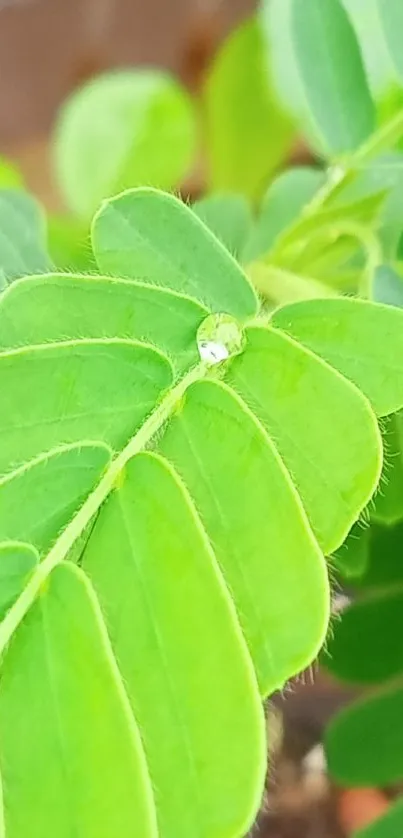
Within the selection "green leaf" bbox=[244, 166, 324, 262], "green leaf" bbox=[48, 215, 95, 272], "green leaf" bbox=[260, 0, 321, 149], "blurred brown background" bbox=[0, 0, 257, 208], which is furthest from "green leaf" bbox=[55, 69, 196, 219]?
"blurred brown background" bbox=[0, 0, 257, 208]

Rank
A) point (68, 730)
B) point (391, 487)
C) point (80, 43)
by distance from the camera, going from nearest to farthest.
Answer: point (68, 730), point (391, 487), point (80, 43)

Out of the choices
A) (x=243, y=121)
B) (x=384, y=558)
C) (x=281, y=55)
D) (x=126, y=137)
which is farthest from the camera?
(x=243, y=121)

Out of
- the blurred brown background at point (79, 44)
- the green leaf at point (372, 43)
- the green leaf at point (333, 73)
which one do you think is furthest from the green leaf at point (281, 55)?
the blurred brown background at point (79, 44)

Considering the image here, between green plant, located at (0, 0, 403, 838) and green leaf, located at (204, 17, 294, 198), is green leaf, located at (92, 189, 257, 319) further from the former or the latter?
green leaf, located at (204, 17, 294, 198)

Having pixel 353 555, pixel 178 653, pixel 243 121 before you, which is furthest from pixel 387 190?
pixel 243 121

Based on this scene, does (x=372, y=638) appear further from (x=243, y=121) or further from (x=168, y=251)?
(x=243, y=121)

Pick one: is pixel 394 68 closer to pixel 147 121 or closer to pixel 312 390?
pixel 312 390

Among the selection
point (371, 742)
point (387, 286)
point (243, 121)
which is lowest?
point (371, 742)
